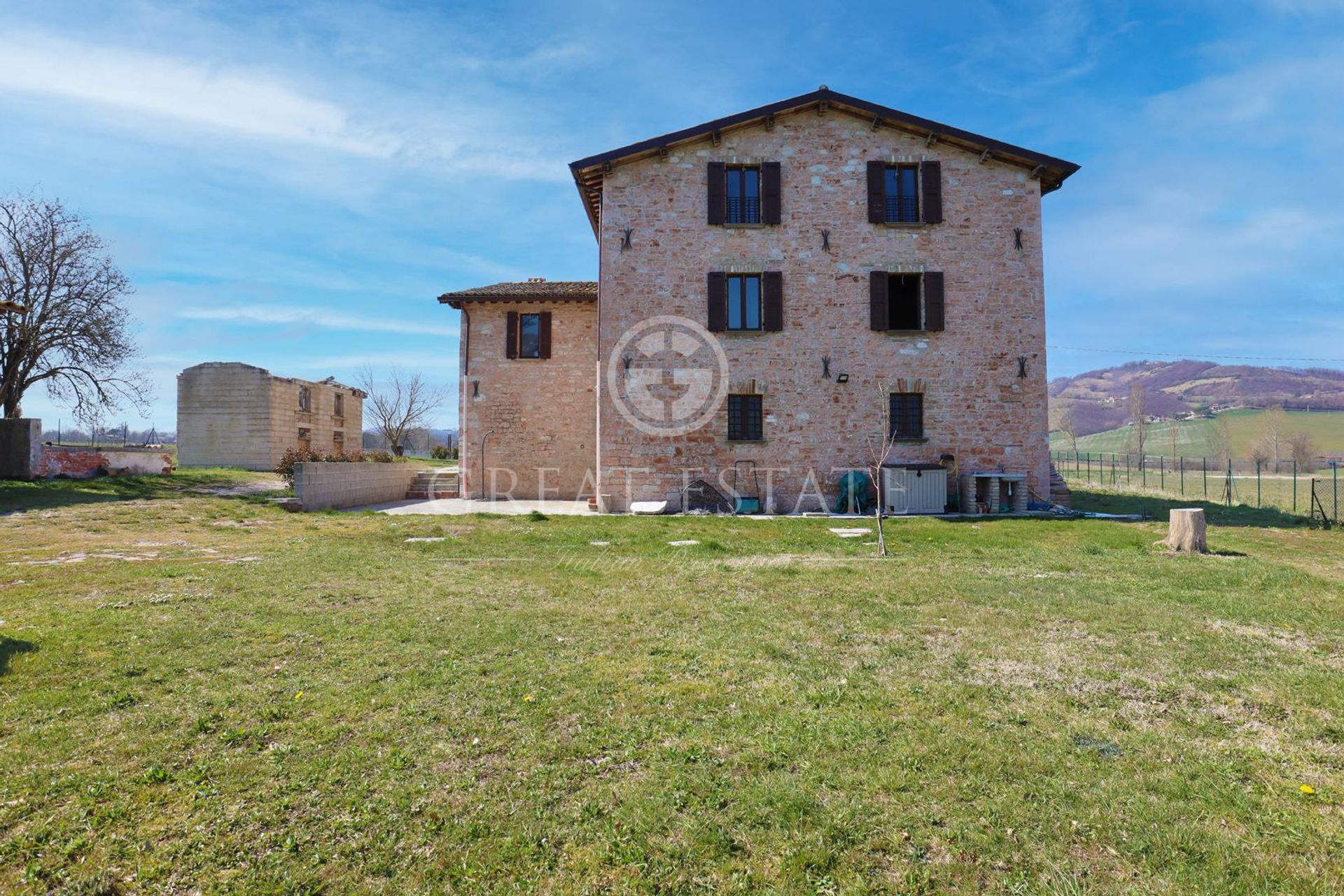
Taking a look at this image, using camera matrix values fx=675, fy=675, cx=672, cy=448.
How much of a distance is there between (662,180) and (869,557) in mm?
11414

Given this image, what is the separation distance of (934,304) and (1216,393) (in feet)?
503

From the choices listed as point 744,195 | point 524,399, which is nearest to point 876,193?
point 744,195

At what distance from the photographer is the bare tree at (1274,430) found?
59.3 metres

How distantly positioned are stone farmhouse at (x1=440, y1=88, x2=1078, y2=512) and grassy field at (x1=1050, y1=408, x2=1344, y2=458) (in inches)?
2507

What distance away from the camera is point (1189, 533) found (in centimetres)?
984

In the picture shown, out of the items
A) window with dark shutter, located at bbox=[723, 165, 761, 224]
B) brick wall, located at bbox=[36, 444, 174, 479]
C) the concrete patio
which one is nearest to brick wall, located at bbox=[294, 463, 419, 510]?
the concrete patio

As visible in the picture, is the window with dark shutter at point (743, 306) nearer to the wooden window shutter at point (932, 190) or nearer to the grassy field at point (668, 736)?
the wooden window shutter at point (932, 190)

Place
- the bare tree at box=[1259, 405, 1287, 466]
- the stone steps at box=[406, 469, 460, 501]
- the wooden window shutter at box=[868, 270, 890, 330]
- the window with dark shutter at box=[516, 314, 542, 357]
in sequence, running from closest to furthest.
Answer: the wooden window shutter at box=[868, 270, 890, 330] < the window with dark shutter at box=[516, 314, 542, 357] < the stone steps at box=[406, 469, 460, 501] < the bare tree at box=[1259, 405, 1287, 466]

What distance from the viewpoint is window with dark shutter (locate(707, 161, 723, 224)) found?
16.8 meters

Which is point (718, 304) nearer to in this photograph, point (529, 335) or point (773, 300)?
point (773, 300)

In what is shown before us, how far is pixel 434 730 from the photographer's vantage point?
355cm

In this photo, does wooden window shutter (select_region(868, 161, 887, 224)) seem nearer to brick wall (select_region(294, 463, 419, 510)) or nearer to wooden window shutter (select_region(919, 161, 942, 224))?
wooden window shutter (select_region(919, 161, 942, 224))

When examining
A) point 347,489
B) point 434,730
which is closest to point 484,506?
point 347,489

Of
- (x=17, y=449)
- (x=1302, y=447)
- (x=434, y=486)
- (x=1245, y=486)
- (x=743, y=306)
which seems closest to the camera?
(x=743, y=306)
